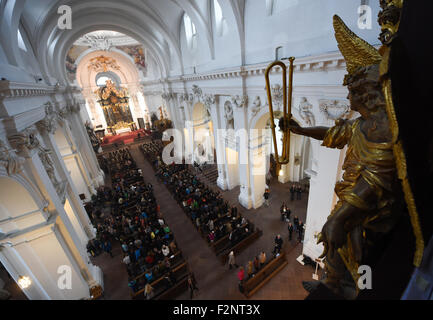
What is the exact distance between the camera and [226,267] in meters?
7.88

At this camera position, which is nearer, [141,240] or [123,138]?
[141,240]

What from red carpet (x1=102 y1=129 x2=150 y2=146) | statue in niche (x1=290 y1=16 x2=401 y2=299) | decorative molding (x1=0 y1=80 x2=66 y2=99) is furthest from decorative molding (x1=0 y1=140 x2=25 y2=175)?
red carpet (x1=102 y1=129 x2=150 y2=146)

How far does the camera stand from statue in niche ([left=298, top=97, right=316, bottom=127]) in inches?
241

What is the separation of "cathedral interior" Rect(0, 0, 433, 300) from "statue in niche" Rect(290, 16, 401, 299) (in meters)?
0.01

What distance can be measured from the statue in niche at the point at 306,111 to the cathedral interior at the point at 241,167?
0.11 feet

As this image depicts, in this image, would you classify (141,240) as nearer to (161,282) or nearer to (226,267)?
(161,282)

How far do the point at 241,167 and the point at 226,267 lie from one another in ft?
15.5

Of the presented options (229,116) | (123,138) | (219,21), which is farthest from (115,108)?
(229,116)

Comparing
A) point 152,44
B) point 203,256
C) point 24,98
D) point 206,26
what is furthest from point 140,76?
point 203,256

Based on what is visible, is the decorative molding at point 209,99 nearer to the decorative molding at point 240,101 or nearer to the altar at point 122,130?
the decorative molding at point 240,101

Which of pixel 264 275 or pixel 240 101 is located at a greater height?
pixel 240 101

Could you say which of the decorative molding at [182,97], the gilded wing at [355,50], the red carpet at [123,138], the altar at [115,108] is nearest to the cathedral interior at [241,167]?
the gilded wing at [355,50]

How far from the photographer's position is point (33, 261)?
17.7 feet
